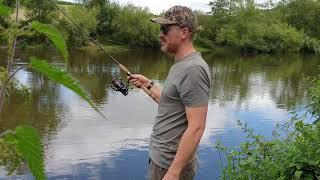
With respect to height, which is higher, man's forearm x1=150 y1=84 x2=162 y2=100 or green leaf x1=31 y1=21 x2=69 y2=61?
green leaf x1=31 y1=21 x2=69 y2=61

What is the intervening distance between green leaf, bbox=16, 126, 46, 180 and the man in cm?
180

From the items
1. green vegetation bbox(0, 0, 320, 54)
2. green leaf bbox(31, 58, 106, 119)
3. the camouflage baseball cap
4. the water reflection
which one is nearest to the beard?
the camouflage baseball cap

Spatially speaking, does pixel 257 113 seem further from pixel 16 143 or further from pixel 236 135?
pixel 16 143

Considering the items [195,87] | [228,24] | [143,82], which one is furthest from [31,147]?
[228,24]

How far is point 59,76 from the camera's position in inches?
26.8

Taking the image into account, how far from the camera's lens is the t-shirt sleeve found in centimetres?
251

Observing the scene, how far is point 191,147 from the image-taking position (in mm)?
2545

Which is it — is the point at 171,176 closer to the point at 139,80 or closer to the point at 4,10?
the point at 139,80

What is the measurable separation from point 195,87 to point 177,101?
0.17 m

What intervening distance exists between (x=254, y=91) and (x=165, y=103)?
17.3 m

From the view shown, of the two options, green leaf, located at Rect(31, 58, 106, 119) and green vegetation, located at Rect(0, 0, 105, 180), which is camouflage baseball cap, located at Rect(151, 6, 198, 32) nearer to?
green vegetation, located at Rect(0, 0, 105, 180)

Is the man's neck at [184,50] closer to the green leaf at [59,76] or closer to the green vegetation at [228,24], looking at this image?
the green leaf at [59,76]

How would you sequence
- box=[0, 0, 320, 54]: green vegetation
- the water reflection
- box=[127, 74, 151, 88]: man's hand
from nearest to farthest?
1. box=[127, 74, 151, 88]: man's hand
2. the water reflection
3. box=[0, 0, 320, 54]: green vegetation

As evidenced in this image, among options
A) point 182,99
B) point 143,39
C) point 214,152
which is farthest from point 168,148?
point 143,39
